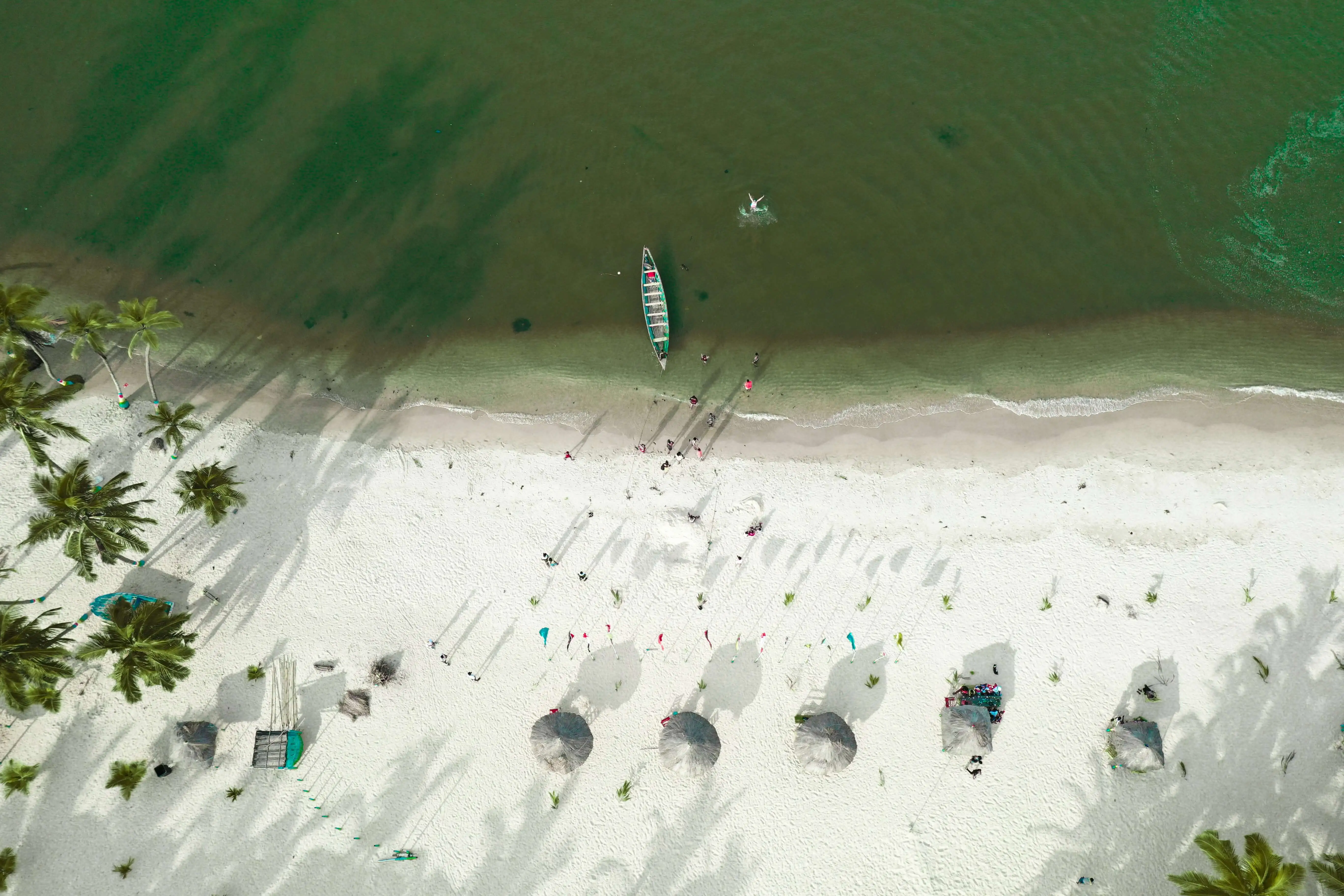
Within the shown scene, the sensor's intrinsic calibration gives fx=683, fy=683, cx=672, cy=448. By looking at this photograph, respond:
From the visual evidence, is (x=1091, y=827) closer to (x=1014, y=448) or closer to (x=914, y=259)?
(x=1014, y=448)

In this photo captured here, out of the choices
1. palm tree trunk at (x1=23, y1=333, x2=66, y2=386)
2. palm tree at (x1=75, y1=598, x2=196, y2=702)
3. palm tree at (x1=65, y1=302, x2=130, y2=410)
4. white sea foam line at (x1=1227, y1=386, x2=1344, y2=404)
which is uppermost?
white sea foam line at (x1=1227, y1=386, x2=1344, y2=404)

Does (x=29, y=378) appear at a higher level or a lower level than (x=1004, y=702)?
lower

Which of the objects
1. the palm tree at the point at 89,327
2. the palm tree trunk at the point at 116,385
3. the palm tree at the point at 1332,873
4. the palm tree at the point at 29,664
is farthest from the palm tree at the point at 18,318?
the palm tree at the point at 1332,873

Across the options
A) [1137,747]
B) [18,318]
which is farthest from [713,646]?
[18,318]

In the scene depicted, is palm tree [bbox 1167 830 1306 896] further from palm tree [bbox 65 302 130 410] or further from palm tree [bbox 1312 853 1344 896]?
palm tree [bbox 65 302 130 410]

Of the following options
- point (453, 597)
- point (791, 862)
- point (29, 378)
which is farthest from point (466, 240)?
point (791, 862)

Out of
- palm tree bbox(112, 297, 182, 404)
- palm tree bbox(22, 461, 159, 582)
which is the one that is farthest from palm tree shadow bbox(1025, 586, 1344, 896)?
palm tree bbox(112, 297, 182, 404)
